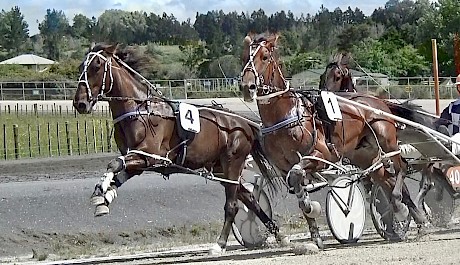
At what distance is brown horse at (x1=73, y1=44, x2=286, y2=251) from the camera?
8.84 meters

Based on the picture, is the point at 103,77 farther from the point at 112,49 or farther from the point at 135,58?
the point at 135,58

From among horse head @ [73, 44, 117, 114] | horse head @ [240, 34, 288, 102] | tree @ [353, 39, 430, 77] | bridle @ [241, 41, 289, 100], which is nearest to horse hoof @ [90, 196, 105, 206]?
horse head @ [73, 44, 117, 114]

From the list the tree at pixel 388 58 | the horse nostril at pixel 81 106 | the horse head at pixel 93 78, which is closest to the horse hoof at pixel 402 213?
the horse head at pixel 93 78

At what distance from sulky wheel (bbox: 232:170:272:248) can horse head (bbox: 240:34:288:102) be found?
1776 millimetres

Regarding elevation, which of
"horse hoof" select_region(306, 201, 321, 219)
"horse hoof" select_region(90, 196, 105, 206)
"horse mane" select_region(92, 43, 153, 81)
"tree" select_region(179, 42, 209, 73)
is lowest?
"horse hoof" select_region(306, 201, 321, 219)

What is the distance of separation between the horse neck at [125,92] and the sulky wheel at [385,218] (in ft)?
10.0

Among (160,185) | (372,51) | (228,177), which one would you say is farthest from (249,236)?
(372,51)

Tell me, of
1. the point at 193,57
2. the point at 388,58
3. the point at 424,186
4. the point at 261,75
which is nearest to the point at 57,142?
the point at 388,58

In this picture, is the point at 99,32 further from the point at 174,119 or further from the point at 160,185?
the point at 160,185

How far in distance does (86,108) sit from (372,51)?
1640cm

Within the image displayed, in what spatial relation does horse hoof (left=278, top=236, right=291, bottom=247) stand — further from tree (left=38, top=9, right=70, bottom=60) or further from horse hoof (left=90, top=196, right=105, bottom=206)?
tree (left=38, top=9, right=70, bottom=60)

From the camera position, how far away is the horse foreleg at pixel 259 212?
32.9ft

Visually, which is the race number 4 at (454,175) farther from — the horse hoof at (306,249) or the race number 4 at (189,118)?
the race number 4 at (189,118)

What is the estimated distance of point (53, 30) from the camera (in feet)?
475
